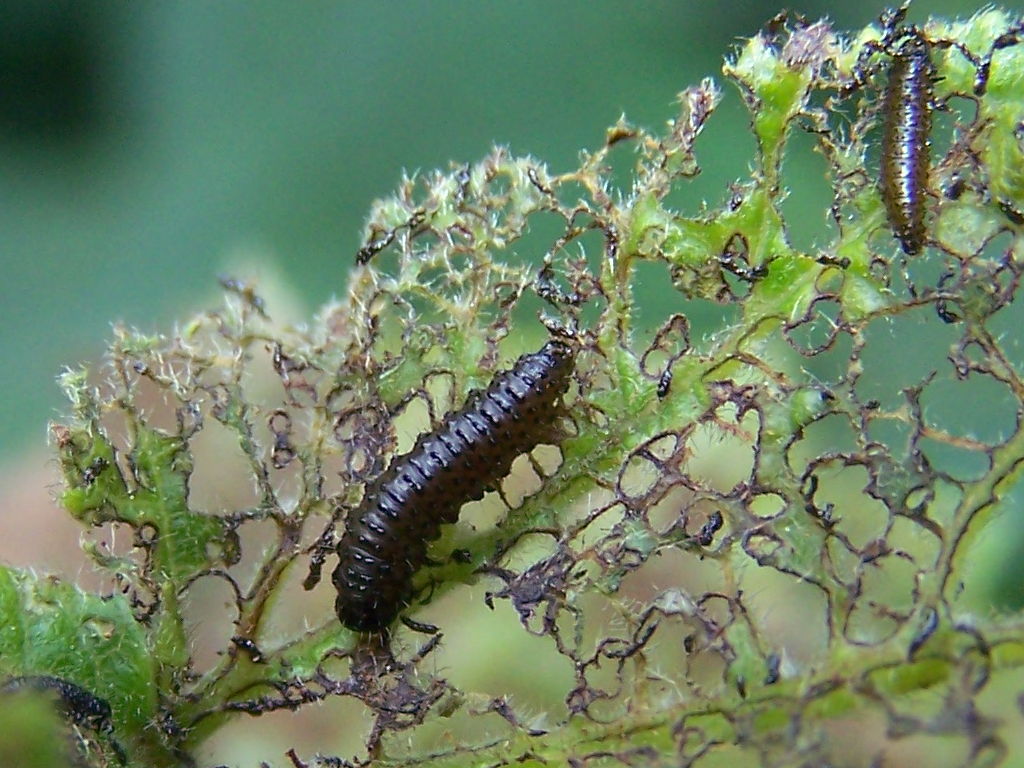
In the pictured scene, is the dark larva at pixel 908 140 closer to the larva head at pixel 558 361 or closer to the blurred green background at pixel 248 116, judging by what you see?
the larva head at pixel 558 361

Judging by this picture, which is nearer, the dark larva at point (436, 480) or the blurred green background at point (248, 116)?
the dark larva at point (436, 480)

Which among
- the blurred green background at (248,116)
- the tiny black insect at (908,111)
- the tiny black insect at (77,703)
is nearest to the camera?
the tiny black insect at (77,703)

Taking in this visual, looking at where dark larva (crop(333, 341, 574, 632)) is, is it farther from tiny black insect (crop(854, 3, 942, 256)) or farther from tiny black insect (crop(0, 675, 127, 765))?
tiny black insect (crop(854, 3, 942, 256))

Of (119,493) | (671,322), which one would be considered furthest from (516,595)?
(119,493)

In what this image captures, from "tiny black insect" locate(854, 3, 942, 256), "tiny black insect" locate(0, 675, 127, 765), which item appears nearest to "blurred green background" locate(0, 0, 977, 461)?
"tiny black insect" locate(854, 3, 942, 256)

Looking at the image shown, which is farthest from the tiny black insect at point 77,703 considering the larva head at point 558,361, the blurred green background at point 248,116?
the blurred green background at point 248,116

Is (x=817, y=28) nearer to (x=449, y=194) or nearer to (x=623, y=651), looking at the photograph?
(x=449, y=194)
